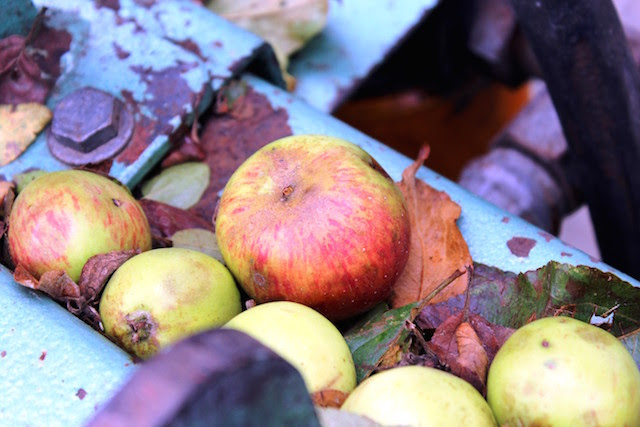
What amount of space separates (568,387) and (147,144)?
0.86 meters

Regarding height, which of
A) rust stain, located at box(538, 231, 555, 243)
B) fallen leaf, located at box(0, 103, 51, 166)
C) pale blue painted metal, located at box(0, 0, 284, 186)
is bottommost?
rust stain, located at box(538, 231, 555, 243)

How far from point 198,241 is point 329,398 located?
0.41 metres

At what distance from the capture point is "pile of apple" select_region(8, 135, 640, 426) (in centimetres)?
75

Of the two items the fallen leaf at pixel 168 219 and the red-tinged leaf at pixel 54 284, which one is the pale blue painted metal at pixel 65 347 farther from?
the fallen leaf at pixel 168 219

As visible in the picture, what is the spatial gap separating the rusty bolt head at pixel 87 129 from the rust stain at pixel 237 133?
16 cm

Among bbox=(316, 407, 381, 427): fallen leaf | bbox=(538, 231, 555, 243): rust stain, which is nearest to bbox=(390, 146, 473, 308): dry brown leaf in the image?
bbox=(538, 231, 555, 243): rust stain

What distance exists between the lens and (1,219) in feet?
3.63

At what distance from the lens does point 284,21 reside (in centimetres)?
171

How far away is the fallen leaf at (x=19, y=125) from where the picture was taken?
1.25 meters

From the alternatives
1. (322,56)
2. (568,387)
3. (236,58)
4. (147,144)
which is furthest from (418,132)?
(568,387)

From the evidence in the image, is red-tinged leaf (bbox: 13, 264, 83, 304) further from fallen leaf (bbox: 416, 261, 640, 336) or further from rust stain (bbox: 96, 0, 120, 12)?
rust stain (bbox: 96, 0, 120, 12)

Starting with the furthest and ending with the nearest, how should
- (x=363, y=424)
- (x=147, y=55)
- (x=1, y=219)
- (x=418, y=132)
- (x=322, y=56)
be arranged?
(x=418, y=132)
(x=322, y=56)
(x=147, y=55)
(x=1, y=219)
(x=363, y=424)

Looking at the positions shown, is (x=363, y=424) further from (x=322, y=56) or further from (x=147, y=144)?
(x=322, y=56)

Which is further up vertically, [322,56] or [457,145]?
[322,56]
